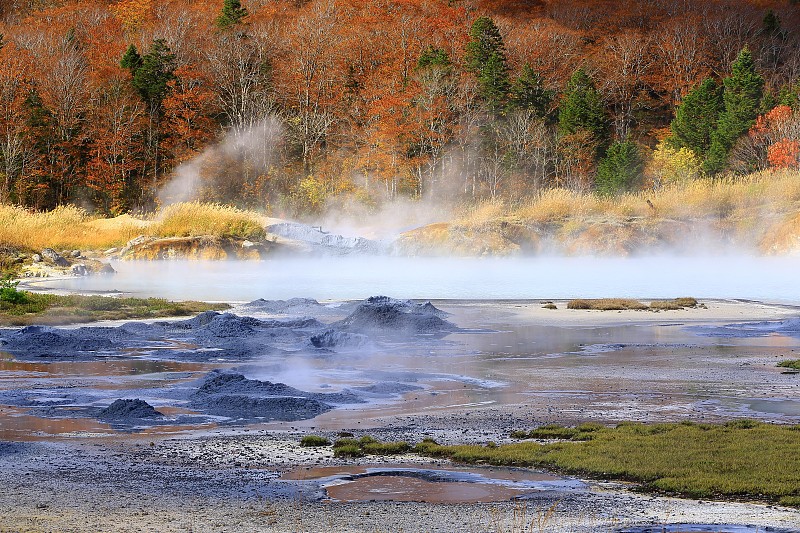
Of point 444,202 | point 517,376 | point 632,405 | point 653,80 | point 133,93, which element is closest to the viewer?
point 632,405

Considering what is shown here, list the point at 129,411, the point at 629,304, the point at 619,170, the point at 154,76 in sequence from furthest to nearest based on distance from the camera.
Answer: the point at 154,76, the point at 619,170, the point at 629,304, the point at 129,411

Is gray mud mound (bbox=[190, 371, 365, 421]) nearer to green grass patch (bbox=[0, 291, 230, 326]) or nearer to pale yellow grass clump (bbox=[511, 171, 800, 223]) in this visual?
green grass patch (bbox=[0, 291, 230, 326])

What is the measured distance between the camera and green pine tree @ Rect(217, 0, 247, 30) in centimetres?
7450

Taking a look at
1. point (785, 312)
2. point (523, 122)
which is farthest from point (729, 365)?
point (523, 122)

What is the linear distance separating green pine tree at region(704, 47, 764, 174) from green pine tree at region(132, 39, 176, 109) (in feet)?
101

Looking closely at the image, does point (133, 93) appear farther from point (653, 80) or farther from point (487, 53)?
point (653, 80)

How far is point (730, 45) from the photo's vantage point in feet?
256

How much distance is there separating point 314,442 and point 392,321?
1144 cm

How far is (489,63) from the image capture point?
64.1 meters

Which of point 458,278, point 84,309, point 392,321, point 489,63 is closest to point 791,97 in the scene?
point 489,63

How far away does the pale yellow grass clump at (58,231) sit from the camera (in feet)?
135

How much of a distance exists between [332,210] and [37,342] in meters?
41.4

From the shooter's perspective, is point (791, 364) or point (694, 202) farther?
point (694, 202)

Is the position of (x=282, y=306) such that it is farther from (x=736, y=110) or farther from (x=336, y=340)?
(x=736, y=110)
